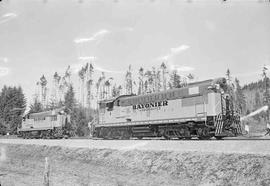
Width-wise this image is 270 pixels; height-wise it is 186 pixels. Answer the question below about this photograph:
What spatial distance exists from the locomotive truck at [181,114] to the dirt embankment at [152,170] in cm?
438

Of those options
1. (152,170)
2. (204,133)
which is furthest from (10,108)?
(152,170)

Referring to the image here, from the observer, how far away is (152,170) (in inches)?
477

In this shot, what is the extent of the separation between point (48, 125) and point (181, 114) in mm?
18281

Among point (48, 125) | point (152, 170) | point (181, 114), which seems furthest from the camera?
point (48, 125)

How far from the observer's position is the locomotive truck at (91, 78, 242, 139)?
15961 millimetres

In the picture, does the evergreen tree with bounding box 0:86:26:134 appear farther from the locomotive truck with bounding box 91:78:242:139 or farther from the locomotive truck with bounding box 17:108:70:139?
the locomotive truck with bounding box 91:78:242:139

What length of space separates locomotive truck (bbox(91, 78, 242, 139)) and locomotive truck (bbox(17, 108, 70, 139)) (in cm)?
997

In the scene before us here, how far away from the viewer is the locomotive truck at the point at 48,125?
3028 cm

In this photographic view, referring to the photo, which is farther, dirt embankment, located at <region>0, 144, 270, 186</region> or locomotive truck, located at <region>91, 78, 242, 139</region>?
locomotive truck, located at <region>91, 78, 242, 139</region>

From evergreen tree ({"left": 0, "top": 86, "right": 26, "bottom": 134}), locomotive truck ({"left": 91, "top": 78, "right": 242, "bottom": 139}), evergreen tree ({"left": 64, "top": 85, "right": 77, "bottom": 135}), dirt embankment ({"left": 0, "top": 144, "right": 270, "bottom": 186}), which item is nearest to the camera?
dirt embankment ({"left": 0, "top": 144, "right": 270, "bottom": 186})

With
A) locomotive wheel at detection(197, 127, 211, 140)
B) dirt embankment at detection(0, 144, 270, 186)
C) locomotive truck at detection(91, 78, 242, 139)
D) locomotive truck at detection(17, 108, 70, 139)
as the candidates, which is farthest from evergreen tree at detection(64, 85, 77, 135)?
locomotive wheel at detection(197, 127, 211, 140)

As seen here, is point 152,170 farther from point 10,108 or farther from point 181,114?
point 10,108

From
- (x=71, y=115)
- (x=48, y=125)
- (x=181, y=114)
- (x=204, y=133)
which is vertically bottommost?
(x=204, y=133)

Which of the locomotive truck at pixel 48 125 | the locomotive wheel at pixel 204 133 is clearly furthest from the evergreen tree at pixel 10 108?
the locomotive wheel at pixel 204 133
